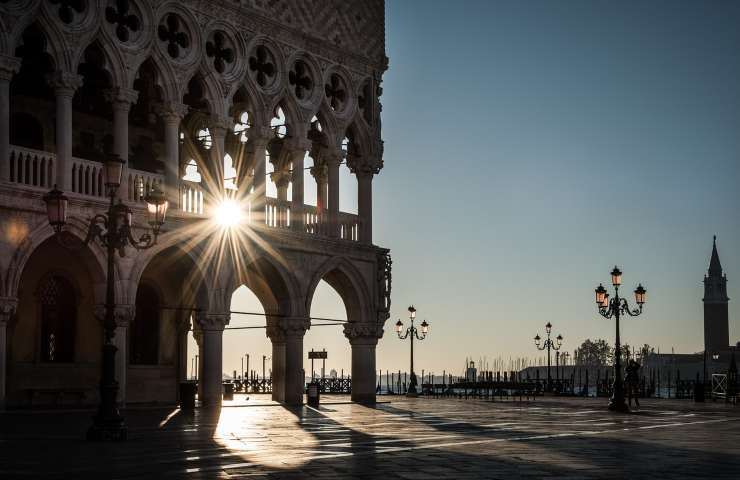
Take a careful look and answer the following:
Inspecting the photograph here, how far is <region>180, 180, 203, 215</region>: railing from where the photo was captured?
28.0 metres

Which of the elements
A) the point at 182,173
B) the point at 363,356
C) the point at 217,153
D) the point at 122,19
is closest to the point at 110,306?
the point at 122,19

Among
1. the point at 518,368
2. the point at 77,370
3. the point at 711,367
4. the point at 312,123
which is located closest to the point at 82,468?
the point at 77,370

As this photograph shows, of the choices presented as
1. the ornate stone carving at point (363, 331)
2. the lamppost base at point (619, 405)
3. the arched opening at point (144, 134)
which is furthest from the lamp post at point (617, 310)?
the arched opening at point (144, 134)

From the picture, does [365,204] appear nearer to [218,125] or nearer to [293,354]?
[293,354]

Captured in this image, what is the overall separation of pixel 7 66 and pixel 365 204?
12.9 meters

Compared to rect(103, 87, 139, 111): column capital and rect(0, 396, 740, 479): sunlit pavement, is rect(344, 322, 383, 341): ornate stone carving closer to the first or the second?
rect(0, 396, 740, 479): sunlit pavement

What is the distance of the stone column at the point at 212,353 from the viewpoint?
2844 centimetres

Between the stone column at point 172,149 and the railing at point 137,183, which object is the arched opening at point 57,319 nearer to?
the railing at point 137,183

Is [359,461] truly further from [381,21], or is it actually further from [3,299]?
[381,21]

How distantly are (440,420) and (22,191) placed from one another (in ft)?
34.1

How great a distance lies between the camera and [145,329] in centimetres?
3111

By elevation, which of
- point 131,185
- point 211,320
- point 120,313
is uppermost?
point 131,185

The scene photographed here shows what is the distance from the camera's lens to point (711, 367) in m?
188

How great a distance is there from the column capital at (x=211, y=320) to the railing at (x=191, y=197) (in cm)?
268
